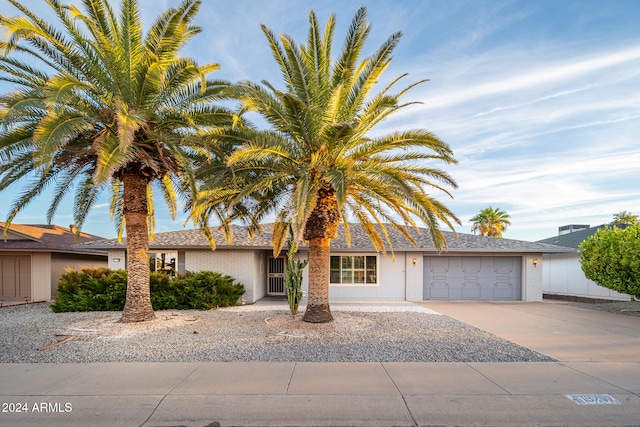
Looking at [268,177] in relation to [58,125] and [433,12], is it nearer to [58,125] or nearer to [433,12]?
[58,125]

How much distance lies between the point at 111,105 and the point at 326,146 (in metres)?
5.40

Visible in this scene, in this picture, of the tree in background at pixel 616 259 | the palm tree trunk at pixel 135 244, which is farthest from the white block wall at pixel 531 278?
the palm tree trunk at pixel 135 244

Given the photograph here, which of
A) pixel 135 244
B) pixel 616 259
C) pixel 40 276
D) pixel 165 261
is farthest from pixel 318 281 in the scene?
pixel 40 276

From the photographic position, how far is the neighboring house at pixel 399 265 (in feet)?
51.0

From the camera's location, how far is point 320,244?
998cm

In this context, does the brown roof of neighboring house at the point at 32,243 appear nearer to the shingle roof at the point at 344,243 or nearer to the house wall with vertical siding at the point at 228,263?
the shingle roof at the point at 344,243

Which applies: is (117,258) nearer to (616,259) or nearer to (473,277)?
(473,277)

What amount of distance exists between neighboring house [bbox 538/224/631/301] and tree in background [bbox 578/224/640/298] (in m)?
4.11

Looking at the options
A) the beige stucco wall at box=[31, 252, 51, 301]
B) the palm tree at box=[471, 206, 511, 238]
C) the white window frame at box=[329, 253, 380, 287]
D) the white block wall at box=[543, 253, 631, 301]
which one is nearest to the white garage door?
the white window frame at box=[329, 253, 380, 287]

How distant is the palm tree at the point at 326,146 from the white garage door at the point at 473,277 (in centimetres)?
812

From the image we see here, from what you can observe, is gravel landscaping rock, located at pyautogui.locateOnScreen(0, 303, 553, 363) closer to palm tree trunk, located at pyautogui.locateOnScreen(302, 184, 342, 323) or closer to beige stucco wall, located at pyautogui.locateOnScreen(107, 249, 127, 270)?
palm tree trunk, located at pyautogui.locateOnScreen(302, 184, 342, 323)

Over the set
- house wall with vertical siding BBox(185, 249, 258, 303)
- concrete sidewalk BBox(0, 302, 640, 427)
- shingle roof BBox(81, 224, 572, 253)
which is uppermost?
shingle roof BBox(81, 224, 572, 253)

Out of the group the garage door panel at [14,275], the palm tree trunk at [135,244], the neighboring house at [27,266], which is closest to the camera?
the palm tree trunk at [135,244]

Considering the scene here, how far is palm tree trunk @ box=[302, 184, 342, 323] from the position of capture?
9758 millimetres
